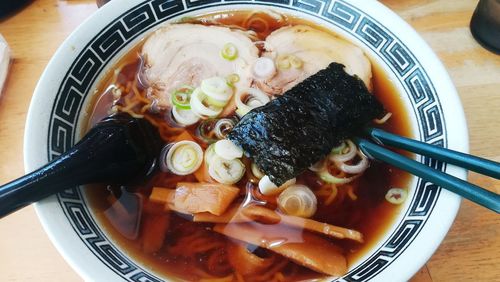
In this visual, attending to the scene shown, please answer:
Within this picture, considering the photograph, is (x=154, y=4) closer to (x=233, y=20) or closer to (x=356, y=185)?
(x=233, y=20)

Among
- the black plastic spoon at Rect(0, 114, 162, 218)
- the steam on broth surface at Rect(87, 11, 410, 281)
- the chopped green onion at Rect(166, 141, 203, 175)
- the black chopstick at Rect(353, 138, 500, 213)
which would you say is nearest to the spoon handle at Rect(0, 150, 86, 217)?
the black plastic spoon at Rect(0, 114, 162, 218)

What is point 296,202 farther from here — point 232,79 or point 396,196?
point 232,79

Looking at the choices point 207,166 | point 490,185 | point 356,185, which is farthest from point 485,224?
point 207,166

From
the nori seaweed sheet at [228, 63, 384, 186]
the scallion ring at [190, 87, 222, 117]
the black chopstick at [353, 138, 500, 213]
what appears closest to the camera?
the black chopstick at [353, 138, 500, 213]

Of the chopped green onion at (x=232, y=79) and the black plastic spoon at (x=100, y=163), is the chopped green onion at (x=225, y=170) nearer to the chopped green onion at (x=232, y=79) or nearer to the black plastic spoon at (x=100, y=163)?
the black plastic spoon at (x=100, y=163)

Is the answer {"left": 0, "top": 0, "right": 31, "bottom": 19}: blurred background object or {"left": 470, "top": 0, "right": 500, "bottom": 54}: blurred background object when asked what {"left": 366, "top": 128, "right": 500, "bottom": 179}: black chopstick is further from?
{"left": 0, "top": 0, "right": 31, "bottom": 19}: blurred background object

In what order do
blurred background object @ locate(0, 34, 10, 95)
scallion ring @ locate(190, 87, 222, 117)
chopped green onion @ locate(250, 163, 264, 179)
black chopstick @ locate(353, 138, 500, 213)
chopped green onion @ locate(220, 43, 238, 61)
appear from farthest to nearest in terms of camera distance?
blurred background object @ locate(0, 34, 10, 95) < chopped green onion @ locate(220, 43, 238, 61) < scallion ring @ locate(190, 87, 222, 117) < chopped green onion @ locate(250, 163, 264, 179) < black chopstick @ locate(353, 138, 500, 213)
